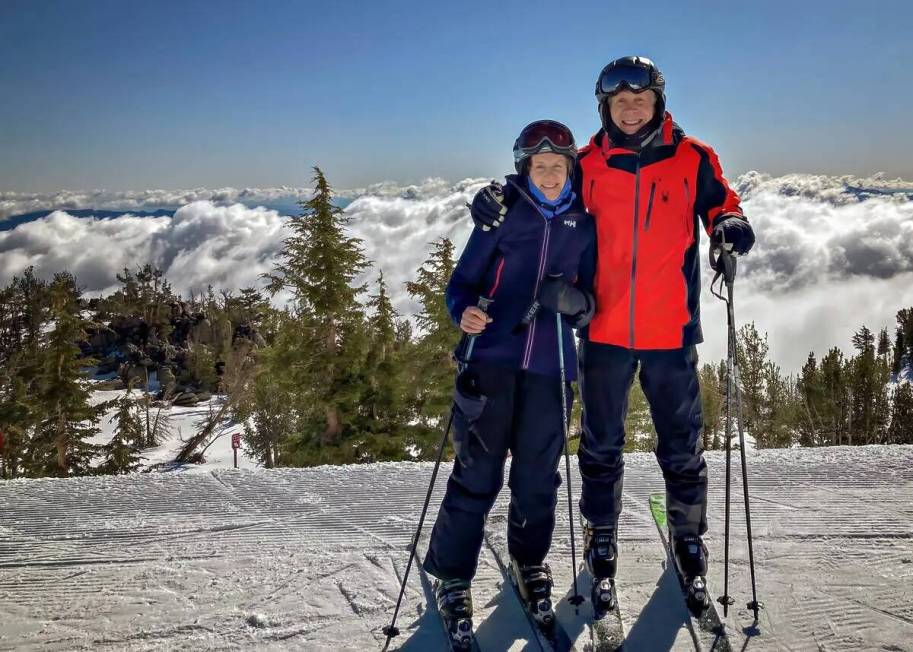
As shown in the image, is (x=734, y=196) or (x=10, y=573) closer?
(x=734, y=196)

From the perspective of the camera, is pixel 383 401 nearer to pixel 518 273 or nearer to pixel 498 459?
pixel 498 459

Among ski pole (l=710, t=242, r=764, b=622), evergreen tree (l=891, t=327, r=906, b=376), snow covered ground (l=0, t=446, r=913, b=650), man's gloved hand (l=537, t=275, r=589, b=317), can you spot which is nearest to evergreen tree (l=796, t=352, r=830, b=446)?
snow covered ground (l=0, t=446, r=913, b=650)

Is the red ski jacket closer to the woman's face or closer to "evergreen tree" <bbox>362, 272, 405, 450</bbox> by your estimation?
the woman's face

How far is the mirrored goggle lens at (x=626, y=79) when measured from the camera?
9.30 ft

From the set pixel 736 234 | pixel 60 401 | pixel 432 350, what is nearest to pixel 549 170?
pixel 736 234

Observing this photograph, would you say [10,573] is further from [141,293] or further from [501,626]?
[141,293]

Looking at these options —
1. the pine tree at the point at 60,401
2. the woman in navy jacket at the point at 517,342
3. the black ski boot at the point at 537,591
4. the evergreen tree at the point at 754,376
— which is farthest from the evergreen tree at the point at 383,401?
the evergreen tree at the point at 754,376

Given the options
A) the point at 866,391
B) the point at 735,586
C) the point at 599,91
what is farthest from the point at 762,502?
the point at 866,391

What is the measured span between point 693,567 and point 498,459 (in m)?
1.22

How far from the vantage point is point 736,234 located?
275 centimetres

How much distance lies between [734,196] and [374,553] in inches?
113

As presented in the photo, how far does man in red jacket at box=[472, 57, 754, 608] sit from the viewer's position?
9.45ft

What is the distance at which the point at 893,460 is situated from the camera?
5.23 metres

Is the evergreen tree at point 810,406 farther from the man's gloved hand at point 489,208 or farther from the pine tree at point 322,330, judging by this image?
the man's gloved hand at point 489,208
